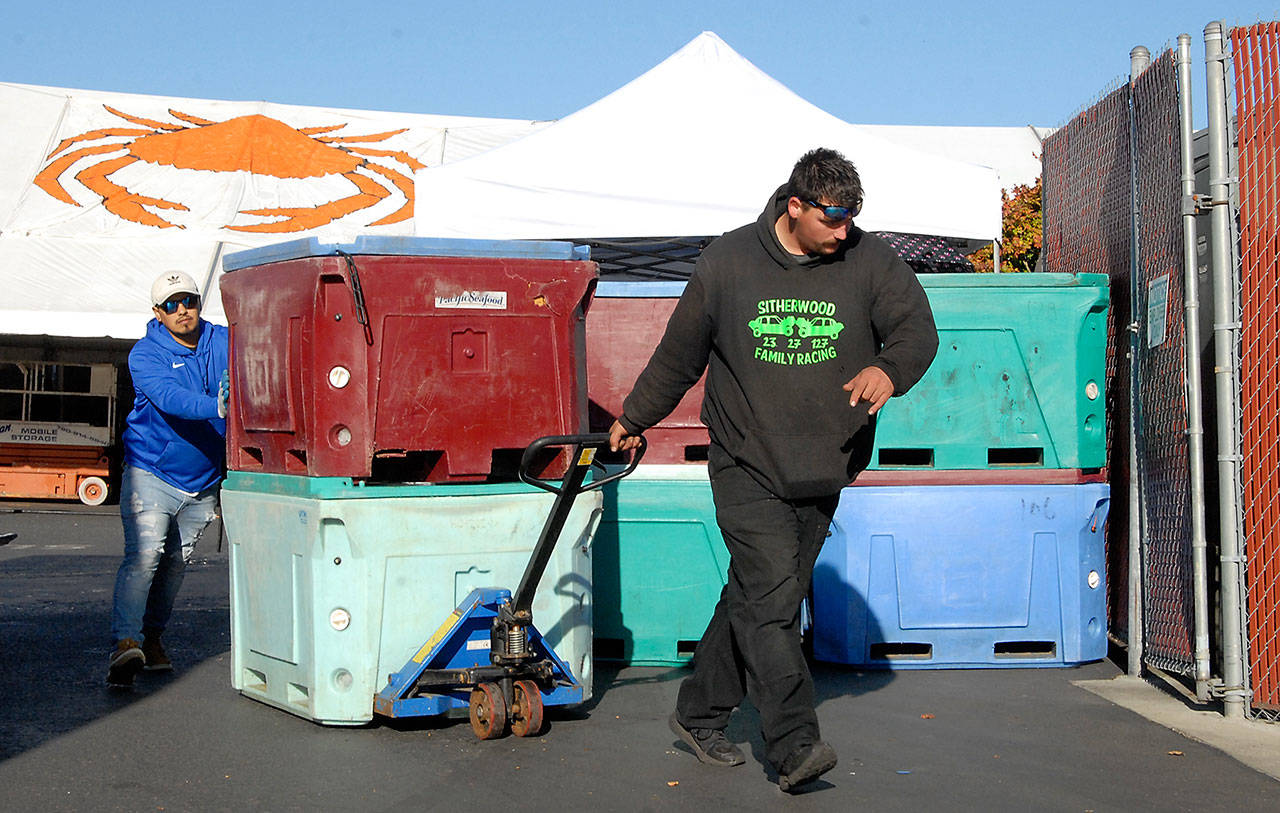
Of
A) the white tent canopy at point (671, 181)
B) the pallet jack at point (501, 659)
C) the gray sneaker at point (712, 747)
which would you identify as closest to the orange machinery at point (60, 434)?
the white tent canopy at point (671, 181)

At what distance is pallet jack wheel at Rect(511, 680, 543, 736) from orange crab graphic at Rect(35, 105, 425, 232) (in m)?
13.4

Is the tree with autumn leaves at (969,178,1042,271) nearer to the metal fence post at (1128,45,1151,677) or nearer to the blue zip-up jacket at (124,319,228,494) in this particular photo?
the metal fence post at (1128,45,1151,677)

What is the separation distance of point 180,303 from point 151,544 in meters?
1.13

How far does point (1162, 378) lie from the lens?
646 cm

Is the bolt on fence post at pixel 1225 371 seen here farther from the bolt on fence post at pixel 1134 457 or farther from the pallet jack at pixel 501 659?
the pallet jack at pixel 501 659

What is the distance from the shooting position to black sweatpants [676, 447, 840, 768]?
439cm

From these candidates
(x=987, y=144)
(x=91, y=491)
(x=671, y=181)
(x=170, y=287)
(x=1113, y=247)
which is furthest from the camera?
(x=987, y=144)

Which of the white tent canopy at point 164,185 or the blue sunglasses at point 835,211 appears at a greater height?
the white tent canopy at point 164,185

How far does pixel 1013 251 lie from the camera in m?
16.1

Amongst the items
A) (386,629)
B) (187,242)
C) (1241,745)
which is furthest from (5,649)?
(187,242)

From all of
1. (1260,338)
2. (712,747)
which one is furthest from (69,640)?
(1260,338)

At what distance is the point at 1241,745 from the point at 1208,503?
5.13ft

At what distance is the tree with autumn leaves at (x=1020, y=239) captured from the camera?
1600 cm

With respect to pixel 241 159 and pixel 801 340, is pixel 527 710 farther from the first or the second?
pixel 241 159
